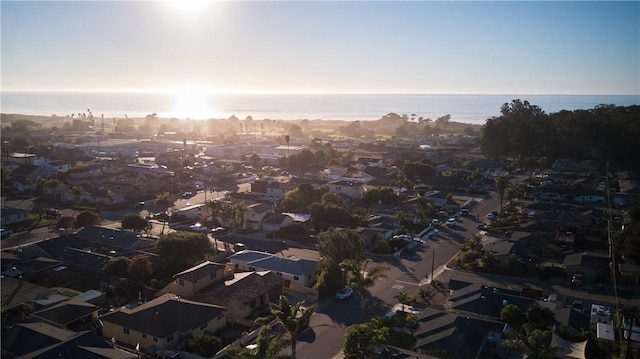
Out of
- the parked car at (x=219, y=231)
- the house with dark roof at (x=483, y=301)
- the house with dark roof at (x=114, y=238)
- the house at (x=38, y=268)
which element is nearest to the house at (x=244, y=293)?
the house with dark roof at (x=483, y=301)

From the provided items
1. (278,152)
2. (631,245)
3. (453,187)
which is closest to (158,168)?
(278,152)

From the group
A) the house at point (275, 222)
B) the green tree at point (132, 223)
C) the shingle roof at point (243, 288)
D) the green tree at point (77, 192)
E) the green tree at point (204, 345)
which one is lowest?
the green tree at point (204, 345)

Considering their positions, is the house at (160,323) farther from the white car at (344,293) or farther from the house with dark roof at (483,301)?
the house with dark roof at (483,301)

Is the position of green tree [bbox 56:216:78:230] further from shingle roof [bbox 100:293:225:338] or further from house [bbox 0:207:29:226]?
shingle roof [bbox 100:293:225:338]

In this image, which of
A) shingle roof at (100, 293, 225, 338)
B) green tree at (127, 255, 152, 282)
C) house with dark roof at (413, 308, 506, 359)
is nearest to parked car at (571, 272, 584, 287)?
house with dark roof at (413, 308, 506, 359)

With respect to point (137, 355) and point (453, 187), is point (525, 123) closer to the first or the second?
point (453, 187)
